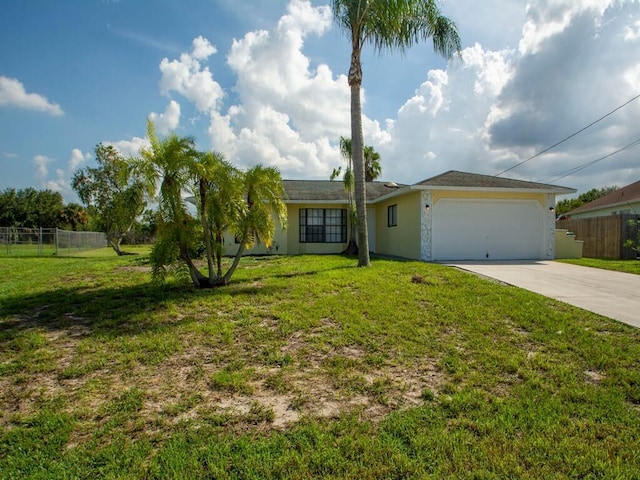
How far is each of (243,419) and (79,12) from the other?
1051 centimetres

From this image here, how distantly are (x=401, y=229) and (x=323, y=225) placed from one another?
160 inches

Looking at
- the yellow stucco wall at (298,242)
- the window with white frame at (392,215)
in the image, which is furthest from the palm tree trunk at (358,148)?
the yellow stucco wall at (298,242)

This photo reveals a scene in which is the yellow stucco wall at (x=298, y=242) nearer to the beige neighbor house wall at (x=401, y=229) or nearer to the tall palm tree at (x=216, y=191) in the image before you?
the beige neighbor house wall at (x=401, y=229)

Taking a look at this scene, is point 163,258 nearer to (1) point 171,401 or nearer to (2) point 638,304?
(1) point 171,401

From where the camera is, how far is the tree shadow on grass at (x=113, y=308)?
5.36 m

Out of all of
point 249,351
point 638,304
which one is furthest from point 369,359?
point 638,304

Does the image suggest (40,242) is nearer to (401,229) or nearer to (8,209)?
(401,229)

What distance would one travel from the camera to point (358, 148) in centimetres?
1033

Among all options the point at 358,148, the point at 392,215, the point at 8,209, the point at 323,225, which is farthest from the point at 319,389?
the point at 8,209

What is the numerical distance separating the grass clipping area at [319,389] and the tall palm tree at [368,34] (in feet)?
14.6

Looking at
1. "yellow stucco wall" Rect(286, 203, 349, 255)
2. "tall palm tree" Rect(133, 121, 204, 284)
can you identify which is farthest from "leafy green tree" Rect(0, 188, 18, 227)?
"tall palm tree" Rect(133, 121, 204, 284)

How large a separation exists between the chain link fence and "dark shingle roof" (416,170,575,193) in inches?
742

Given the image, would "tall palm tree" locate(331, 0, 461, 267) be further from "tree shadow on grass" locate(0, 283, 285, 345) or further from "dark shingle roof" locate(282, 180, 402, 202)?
"dark shingle roof" locate(282, 180, 402, 202)

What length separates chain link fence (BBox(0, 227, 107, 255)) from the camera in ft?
65.3
